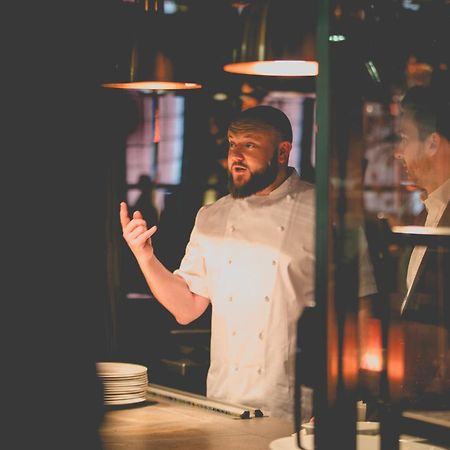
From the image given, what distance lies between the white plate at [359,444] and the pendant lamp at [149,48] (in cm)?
116

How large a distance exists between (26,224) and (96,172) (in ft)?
6.25

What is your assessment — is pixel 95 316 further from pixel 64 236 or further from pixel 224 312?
pixel 64 236

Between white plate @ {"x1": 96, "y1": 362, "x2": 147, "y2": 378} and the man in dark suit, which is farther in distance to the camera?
the man in dark suit

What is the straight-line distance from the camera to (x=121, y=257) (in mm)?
4773

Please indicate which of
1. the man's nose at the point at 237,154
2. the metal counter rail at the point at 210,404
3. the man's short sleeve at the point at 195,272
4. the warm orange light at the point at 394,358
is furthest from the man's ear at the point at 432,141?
the warm orange light at the point at 394,358

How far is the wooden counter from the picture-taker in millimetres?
2277

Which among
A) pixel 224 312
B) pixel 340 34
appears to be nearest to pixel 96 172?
pixel 224 312

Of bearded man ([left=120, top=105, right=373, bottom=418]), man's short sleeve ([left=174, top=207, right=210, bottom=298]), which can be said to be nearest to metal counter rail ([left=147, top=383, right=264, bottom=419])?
bearded man ([left=120, top=105, right=373, bottom=418])

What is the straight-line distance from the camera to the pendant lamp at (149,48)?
280cm

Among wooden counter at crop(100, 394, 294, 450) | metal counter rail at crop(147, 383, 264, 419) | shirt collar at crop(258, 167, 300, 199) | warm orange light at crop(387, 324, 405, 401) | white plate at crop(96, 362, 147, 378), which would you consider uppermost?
shirt collar at crop(258, 167, 300, 199)

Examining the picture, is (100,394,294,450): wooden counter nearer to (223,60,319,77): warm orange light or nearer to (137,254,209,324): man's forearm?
(137,254,209,324): man's forearm

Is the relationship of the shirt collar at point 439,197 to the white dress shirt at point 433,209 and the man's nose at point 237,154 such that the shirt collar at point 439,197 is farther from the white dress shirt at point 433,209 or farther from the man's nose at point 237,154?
the man's nose at point 237,154

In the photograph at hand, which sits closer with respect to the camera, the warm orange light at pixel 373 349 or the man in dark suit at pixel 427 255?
the warm orange light at pixel 373 349

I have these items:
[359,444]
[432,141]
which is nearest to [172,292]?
[432,141]
